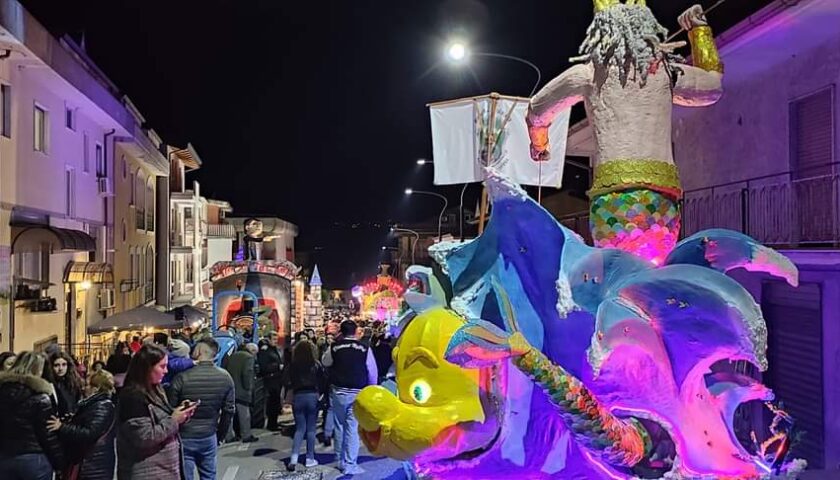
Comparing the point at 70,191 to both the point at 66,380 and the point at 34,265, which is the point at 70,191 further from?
the point at 66,380

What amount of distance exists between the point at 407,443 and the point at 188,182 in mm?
45562

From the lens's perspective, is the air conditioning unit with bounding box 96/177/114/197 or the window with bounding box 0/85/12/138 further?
the air conditioning unit with bounding box 96/177/114/197

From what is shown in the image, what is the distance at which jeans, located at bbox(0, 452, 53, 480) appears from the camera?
211 inches

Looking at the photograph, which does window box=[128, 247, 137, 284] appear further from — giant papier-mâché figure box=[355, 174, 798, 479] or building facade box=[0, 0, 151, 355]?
giant papier-mâché figure box=[355, 174, 798, 479]

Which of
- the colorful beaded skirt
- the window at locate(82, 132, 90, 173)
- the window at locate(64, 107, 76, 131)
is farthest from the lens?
the window at locate(82, 132, 90, 173)

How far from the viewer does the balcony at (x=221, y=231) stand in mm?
46422

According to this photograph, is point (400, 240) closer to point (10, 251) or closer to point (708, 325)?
point (10, 251)

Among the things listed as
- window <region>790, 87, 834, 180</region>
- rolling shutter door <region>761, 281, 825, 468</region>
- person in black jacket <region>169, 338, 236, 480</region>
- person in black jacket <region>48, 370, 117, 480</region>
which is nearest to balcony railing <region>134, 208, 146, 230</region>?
person in black jacket <region>169, 338, 236, 480</region>

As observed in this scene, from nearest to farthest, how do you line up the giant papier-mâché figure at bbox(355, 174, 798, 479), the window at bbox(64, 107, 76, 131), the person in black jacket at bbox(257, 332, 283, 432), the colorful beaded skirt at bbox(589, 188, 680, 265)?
the giant papier-mâché figure at bbox(355, 174, 798, 479), the colorful beaded skirt at bbox(589, 188, 680, 265), the person in black jacket at bbox(257, 332, 283, 432), the window at bbox(64, 107, 76, 131)

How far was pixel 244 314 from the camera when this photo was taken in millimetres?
26781

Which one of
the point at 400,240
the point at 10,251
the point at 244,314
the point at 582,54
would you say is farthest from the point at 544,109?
the point at 400,240

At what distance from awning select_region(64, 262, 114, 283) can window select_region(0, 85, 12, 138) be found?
4.32m

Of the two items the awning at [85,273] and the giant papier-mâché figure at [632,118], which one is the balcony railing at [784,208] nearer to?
the giant papier-mâché figure at [632,118]

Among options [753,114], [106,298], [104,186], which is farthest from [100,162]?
[753,114]
